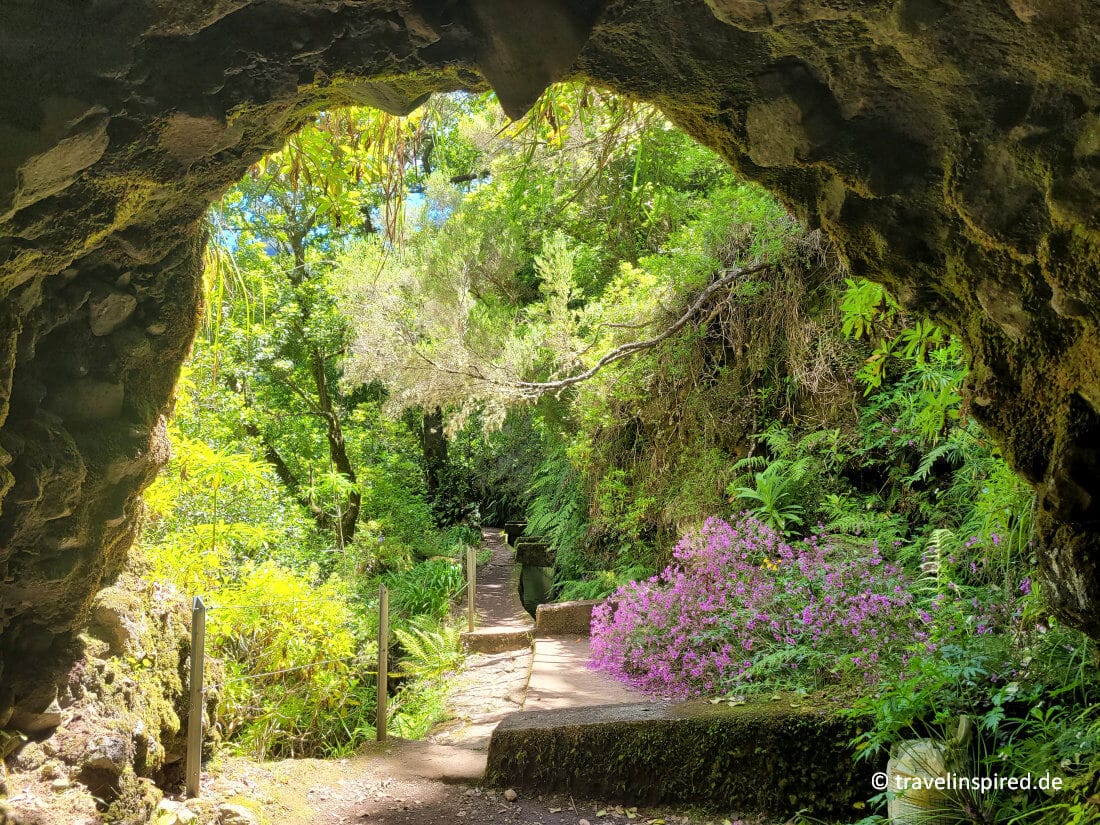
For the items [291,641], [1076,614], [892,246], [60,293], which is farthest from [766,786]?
[60,293]

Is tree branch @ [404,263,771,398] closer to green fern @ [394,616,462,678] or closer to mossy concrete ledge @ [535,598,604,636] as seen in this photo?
mossy concrete ledge @ [535,598,604,636]

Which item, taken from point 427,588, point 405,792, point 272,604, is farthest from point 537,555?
point 405,792

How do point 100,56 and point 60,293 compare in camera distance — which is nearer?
point 100,56

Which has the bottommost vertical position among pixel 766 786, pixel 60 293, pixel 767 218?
pixel 766 786

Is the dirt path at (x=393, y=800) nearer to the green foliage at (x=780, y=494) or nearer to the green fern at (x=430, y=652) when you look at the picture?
the green fern at (x=430, y=652)

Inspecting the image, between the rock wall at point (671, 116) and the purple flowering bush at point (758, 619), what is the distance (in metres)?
2.32

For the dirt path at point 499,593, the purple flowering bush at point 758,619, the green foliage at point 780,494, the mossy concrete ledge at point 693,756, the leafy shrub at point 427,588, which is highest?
the green foliage at point 780,494

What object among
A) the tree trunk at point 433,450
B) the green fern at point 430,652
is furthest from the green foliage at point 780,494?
the tree trunk at point 433,450

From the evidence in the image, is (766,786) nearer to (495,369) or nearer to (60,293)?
(60,293)

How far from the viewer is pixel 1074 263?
6.72 feet

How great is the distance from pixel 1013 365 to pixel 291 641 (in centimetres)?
526

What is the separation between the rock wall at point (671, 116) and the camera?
75.8 inches

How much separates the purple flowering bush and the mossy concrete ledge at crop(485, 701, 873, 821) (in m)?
0.52

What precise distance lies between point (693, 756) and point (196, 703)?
2.76m
